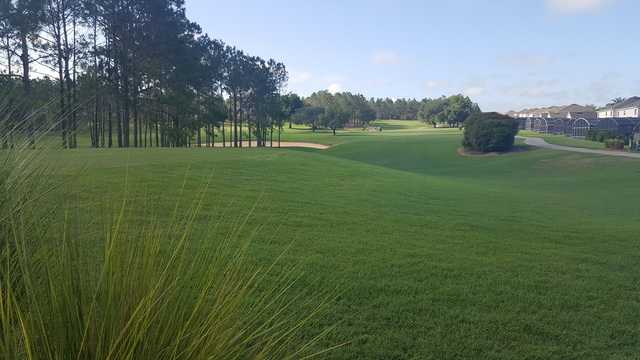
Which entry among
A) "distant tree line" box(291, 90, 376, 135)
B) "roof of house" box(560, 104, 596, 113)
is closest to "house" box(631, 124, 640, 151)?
"distant tree line" box(291, 90, 376, 135)

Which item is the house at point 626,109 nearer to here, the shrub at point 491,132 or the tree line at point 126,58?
the shrub at point 491,132

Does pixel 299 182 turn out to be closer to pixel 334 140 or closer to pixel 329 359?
pixel 329 359

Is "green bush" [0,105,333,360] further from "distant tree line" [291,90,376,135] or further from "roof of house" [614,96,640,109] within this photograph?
"roof of house" [614,96,640,109]

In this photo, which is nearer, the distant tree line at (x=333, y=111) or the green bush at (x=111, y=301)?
the green bush at (x=111, y=301)

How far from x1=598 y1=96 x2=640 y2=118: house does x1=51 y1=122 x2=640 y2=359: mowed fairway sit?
8008 centimetres

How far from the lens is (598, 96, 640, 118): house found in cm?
7900

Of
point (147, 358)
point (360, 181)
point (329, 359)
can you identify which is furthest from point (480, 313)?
point (360, 181)

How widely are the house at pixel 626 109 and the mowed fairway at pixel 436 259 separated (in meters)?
80.1

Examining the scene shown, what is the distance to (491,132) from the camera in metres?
38.9

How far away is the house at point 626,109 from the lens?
79.0 metres

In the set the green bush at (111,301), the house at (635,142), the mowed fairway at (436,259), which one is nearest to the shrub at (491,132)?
the house at (635,142)

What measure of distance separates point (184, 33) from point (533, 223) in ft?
124

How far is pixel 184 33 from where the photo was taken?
4078 centimetres

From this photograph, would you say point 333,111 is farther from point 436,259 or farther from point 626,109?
point 436,259
